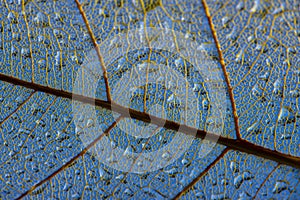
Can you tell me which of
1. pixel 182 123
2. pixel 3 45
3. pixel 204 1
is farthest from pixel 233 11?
pixel 3 45

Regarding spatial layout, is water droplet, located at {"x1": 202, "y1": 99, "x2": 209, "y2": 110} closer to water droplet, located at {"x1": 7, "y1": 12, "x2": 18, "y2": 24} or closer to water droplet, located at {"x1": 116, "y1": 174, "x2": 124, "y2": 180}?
water droplet, located at {"x1": 116, "y1": 174, "x2": 124, "y2": 180}

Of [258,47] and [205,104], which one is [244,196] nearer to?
[205,104]

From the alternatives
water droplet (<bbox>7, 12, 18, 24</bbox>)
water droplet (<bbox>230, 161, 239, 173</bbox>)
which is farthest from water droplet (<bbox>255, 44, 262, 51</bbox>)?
water droplet (<bbox>7, 12, 18, 24</bbox>)

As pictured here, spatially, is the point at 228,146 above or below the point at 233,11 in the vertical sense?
below

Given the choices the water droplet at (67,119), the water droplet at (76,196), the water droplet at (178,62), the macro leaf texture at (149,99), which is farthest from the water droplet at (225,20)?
the water droplet at (76,196)

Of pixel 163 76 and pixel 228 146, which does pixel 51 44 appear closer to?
pixel 163 76

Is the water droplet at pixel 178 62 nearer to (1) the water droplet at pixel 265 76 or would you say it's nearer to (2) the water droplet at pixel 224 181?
(1) the water droplet at pixel 265 76

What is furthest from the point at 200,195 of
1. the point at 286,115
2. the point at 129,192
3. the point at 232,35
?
the point at 232,35

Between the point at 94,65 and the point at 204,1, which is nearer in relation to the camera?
the point at 204,1
